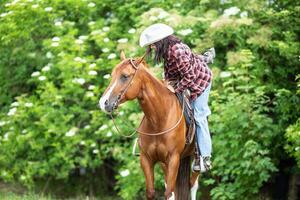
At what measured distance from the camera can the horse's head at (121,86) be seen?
19.5 feet

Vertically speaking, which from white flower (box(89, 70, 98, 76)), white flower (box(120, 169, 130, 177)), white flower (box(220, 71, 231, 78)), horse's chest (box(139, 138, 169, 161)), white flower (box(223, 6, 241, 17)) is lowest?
white flower (box(120, 169, 130, 177))

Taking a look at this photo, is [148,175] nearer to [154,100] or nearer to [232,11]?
[154,100]

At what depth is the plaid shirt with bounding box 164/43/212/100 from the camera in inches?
253

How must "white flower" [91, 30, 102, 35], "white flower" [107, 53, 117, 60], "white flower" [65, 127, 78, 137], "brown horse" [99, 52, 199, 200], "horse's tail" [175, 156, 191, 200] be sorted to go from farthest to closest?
"white flower" [91, 30, 102, 35]
"white flower" [65, 127, 78, 137]
"white flower" [107, 53, 117, 60]
"horse's tail" [175, 156, 191, 200]
"brown horse" [99, 52, 199, 200]

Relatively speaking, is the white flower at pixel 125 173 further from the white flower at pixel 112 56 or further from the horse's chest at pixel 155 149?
the horse's chest at pixel 155 149

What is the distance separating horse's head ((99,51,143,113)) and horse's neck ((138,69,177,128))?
5.7 inches

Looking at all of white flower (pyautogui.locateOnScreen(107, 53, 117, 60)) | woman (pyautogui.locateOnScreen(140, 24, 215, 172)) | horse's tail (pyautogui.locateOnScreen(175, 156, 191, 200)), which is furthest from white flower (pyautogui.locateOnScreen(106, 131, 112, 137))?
woman (pyautogui.locateOnScreen(140, 24, 215, 172))

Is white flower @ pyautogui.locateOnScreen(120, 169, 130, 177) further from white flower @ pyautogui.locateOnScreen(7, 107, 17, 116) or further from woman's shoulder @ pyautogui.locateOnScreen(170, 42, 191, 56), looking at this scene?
woman's shoulder @ pyautogui.locateOnScreen(170, 42, 191, 56)

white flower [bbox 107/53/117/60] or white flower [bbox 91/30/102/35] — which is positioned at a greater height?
white flower [bbox 91/30/102/35]

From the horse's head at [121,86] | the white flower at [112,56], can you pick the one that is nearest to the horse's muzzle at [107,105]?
the horse's head at [121,86]

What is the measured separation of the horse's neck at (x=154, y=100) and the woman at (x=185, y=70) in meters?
0.19

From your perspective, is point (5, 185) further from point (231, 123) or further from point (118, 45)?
point (231, 123)

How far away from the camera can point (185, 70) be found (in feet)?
21.4

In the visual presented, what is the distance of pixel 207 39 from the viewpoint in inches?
402
